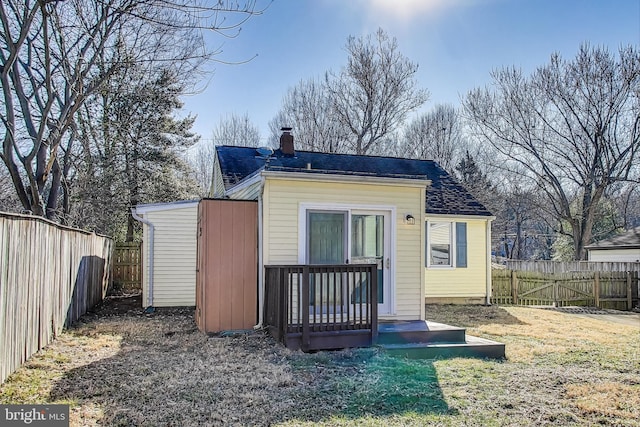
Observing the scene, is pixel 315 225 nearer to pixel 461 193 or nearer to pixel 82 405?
pixel 82 405

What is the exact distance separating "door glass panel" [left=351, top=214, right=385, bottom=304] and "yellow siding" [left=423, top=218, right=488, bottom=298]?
5179 mm

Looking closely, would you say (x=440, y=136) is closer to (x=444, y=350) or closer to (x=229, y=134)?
(x=229, y=134)

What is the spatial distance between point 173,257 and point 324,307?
17.9 ft

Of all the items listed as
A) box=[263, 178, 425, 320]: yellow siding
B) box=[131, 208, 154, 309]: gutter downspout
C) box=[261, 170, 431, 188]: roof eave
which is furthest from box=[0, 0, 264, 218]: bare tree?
box=[263, 178, 425, 320]: yellow siding

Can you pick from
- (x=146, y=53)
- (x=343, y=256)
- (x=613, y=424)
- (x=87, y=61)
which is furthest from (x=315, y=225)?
(x=87, y=61)

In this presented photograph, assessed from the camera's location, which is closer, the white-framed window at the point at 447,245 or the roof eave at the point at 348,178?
the roof eave at the point at 348,178

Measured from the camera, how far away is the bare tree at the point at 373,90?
873 inches

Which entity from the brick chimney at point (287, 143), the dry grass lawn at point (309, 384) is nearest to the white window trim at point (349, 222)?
the dry grass lawn at point (309, 384)

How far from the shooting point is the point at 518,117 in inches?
839

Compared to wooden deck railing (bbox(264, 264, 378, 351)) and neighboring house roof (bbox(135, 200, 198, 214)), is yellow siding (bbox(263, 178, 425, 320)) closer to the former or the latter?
wooden deck railing (bbox(264, 264, 378, 351))

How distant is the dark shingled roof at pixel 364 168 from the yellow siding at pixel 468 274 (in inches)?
17.9

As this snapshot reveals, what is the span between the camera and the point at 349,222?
7215 millimetres

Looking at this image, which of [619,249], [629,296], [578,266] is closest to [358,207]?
[629,296]

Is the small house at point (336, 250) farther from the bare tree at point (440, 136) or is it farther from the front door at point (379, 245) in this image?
the bare tree at point (440, 136)
